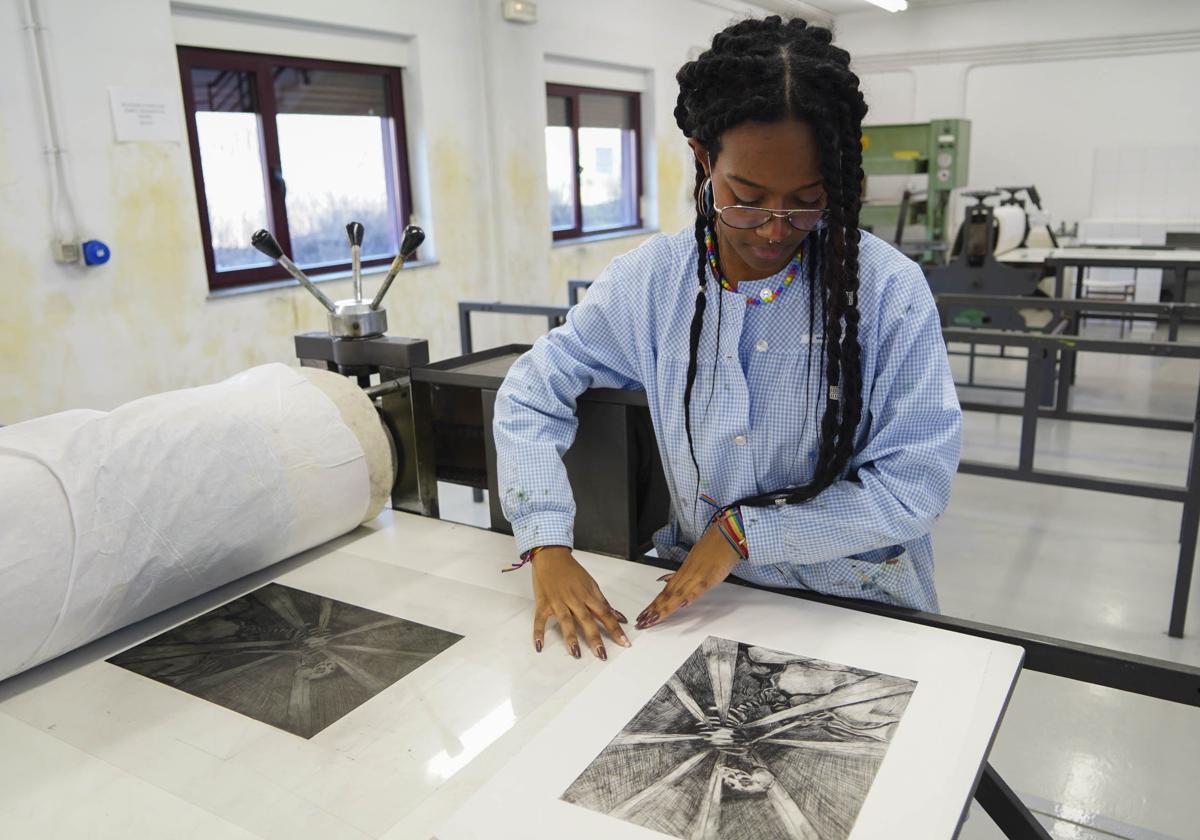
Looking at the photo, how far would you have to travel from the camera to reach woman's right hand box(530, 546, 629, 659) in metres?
0.92

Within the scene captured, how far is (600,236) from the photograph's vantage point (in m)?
6.01

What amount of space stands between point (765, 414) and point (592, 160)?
17.7 feet

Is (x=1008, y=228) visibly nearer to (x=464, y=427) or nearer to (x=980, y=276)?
(x=980, y=276)

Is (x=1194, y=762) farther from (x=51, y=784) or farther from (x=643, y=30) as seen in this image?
(x=643, y=30)

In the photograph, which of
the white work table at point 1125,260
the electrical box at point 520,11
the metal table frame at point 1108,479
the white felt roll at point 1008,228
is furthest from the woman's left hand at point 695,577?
the white felt roll at point 1008,228

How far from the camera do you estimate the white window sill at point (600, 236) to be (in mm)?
5641

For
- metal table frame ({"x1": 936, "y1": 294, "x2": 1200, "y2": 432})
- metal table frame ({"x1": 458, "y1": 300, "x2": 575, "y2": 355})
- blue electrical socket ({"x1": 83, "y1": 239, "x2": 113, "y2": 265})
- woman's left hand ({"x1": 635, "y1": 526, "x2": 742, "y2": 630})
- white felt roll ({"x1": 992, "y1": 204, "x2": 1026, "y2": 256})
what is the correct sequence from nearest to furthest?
1. woman's left hand ({"x1": 635, "y1": 526, "x2": 742, "y2": 630})
2. metal table frame ({"x1": 936, "y1": 294, "x2": 1200, "y2": 432})
3. blue electrical socket ({"x1": 83, "y1": 239, "x2": 113, "y2": 265})
4. metal table frame ({"x1": 458, "y1": 300, "x2": 575, "y2": 355})
5. white felt roll ({"x1": 992, "y1": 204, "x2": 1026, "y2": 256})

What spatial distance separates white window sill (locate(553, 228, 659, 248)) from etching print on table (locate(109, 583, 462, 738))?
4.70m

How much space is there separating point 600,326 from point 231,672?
0.57 metres

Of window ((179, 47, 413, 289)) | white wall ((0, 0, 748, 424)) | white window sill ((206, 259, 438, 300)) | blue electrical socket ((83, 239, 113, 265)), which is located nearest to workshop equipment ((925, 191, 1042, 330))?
white wall ((0, 0, 748, 424))

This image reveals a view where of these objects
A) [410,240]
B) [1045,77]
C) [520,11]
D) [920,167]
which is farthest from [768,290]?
[1045,77]

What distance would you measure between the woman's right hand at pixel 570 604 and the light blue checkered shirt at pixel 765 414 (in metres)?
0.04

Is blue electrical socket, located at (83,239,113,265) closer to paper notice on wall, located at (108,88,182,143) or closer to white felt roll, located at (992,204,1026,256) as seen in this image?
paper notice on wall, located at (108,88,182,143)

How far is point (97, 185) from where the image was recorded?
3.11m
